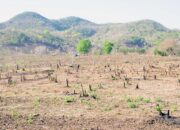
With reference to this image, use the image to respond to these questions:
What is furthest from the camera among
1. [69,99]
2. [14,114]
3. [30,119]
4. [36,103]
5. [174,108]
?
[69,99]

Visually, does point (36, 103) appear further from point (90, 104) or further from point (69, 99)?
point (90, 104)

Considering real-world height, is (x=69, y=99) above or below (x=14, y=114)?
above

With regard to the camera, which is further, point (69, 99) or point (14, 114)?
point (69, 99)

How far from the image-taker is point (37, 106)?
27203 millimetres

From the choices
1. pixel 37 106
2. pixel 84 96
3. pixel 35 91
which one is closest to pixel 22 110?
pixel 37 106

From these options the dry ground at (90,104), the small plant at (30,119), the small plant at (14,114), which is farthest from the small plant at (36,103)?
the small plant at (30,119)

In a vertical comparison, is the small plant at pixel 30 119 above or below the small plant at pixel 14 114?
below

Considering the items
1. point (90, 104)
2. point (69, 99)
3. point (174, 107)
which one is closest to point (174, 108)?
point (174, 107)

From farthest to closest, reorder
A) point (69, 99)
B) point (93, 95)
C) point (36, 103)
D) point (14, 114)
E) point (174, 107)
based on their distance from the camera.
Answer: point (93, 95) < point (69, 99) < point (36, 103) < point (174, 107) < point (14, 114)

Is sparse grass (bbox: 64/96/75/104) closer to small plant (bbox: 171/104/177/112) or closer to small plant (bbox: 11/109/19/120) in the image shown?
small plant (bbox: 11/109/19/120)

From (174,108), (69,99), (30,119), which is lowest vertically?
(30,119)

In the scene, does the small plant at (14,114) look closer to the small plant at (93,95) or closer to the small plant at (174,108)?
the small plant at (93,95)

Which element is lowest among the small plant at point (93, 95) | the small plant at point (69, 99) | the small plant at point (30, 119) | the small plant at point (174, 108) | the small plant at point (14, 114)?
the small plant at point (30, 119)

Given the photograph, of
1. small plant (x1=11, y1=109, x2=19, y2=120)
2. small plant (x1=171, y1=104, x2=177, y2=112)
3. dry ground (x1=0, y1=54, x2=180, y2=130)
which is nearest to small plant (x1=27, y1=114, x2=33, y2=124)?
dry ground (x1=0, y1=54, x2=180, y2=130)
